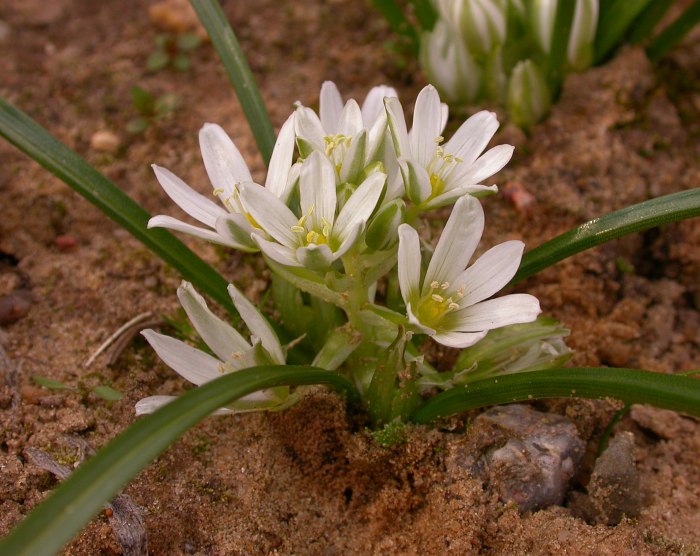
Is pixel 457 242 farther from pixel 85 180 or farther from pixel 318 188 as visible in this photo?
pixel 85 180

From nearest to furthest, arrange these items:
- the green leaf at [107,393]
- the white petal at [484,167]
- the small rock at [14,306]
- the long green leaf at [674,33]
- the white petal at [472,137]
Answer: the white petal at [484,167], the white petal at [472,137], the green leaf at [107,393], the small rock at [14,306], the long green leaf at [674,33]

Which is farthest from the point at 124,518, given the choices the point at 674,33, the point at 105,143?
the point at 674,33

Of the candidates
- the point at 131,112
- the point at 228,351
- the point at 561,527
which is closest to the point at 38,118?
the point at 131,112

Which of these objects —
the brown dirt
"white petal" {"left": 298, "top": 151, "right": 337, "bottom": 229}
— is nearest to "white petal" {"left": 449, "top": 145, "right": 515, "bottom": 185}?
"white petal" {"left": 298, "top": 151, "right": 337, "bottom": 229}

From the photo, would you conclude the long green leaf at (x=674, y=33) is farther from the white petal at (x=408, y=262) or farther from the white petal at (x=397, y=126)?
the white petal at (x=408, y=262)

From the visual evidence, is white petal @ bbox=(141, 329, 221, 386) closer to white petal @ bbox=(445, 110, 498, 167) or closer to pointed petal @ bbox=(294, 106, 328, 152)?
pointed petal @ bbox=(294, 106, 328, 152)

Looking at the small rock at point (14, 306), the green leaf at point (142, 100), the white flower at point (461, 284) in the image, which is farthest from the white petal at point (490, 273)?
the green leaf at point (142, 100)

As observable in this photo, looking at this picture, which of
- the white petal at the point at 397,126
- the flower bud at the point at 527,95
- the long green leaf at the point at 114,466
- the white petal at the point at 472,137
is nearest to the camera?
the long green leaf at the point at 114,466

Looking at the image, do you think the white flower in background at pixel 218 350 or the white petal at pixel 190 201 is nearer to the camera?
the white flower in background at pixel 218 350

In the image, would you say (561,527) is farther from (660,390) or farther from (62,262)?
(62,262)
